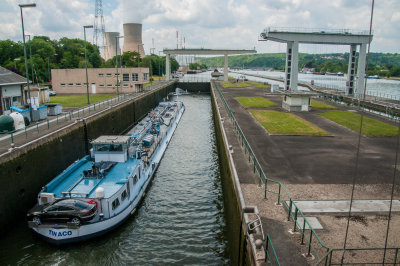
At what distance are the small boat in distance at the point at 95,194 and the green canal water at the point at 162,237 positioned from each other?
0.75 metres

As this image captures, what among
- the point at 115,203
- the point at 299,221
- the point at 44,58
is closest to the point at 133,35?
the point at 44,58

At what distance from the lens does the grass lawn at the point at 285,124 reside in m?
29.9

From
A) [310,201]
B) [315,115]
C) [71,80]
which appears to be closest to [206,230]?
[310,201]

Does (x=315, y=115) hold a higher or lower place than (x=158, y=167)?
higher

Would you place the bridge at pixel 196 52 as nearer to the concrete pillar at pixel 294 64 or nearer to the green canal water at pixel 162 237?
the concrete pillar at pixel 294 64

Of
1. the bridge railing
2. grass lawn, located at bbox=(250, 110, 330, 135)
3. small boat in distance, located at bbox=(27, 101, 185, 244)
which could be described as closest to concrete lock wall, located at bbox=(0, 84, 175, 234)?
small boat in distance, located at bbox=(27, 101, 185, 244)

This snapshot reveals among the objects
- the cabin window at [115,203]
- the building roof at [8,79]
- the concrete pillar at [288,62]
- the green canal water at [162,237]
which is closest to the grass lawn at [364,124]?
the green canal water at [162,237]

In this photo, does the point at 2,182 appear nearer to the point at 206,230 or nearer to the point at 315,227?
the point at 206,230

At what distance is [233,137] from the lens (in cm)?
2784

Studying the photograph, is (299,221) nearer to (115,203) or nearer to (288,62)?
(115,203)

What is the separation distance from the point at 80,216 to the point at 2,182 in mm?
5319

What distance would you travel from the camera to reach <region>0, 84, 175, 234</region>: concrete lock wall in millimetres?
17688

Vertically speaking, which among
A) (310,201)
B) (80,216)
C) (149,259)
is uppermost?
(310,201)

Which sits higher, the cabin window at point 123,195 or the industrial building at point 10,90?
the industrial building at point 10,90
